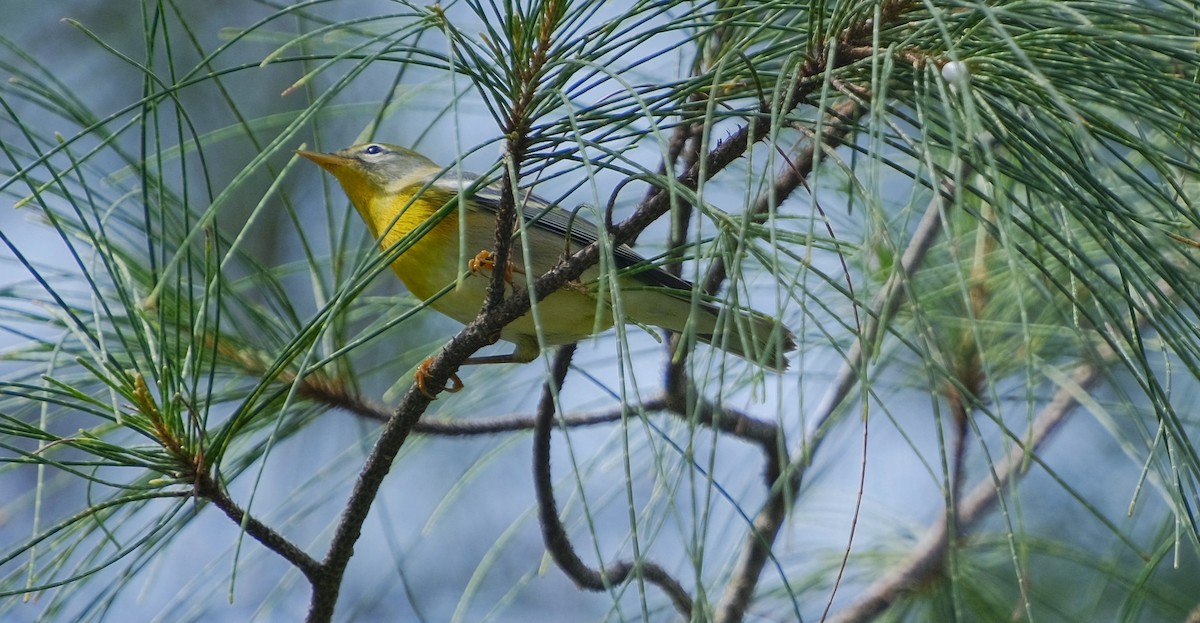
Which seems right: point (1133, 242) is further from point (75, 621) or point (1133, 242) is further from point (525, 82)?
point (75, 621)

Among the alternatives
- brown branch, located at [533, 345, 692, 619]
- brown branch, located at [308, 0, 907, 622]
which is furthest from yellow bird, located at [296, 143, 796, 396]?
brown branch, located at [308, 0, 907, 622]

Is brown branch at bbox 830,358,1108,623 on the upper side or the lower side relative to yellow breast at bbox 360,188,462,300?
lower

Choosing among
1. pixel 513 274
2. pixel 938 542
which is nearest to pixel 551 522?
pixel 513 274

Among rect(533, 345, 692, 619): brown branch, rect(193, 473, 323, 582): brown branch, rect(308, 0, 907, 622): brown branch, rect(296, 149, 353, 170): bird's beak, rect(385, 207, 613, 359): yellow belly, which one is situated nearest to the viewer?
rect(308, 0, 907, 622): brown branch

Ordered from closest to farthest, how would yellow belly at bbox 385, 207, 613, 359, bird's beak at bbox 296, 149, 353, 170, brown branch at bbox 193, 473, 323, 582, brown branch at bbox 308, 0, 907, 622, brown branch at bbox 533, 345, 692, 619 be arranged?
1. brown branch at bbox 308, 0, 907, 622
2. brown branch at bbox 193, 473, 323, 582
3. brown branch at bbox 533, 345, 692, 619
4. yellow belly at bbox 385, 207, 613, 359
5. bird's beak at bbox 296, 149, 353, 170

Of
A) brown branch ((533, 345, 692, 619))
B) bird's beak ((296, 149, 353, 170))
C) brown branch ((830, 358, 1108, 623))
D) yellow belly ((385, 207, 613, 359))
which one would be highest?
bird's beak ((296, 149, 353, 170))

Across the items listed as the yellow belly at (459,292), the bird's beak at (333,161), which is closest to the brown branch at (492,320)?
the yellow belly at (459,292)

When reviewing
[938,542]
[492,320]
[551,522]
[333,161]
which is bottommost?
[938,542]

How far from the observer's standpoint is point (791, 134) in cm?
279

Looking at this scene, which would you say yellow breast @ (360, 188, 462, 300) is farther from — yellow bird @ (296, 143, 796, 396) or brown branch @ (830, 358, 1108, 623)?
brown branch @ (830, 358, 1108, 623)

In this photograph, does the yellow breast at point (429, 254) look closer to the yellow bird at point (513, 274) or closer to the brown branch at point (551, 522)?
the yellow bird at point (513, 274)

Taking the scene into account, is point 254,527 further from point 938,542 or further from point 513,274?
point 938,542

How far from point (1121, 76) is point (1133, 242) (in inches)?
7.6

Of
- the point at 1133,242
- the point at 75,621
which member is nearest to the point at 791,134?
the point at 1133,242
